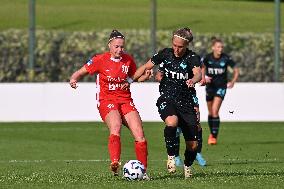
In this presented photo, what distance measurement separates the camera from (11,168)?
1686cm

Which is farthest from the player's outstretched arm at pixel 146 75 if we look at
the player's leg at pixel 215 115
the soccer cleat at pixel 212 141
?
the soccer cleat at pixel 212 141

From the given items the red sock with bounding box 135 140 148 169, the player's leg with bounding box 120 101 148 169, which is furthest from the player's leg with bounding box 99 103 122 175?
the red sock with bounding box 135 140 148 169

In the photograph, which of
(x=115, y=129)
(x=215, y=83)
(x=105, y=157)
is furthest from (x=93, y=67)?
(x=215, y=83)

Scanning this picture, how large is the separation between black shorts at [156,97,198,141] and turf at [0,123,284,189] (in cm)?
64

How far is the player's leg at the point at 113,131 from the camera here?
14.3m

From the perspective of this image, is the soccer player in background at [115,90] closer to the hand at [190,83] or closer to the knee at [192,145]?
the knee at [192,145]

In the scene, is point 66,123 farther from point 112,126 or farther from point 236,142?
point 112,126

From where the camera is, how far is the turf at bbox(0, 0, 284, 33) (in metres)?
44.2

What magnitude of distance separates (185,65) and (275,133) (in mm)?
12109

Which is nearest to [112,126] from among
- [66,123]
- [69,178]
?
[69,178]

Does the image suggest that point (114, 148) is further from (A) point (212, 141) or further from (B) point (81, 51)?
(B) point (81, 51)

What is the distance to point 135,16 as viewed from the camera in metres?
44.5

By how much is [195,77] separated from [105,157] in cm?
599

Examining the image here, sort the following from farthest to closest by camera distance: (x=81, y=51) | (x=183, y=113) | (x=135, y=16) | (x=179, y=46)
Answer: (x=135, y=16), (x=81, y=51), (x=183, y=113), (x=179, y=46)
